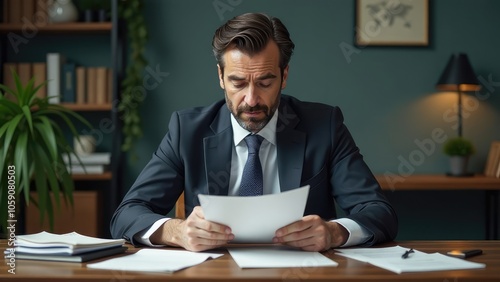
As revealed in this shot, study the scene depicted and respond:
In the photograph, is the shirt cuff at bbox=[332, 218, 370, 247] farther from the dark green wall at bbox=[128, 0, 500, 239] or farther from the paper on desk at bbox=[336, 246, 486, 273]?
the dark green wall at bbox=[128, 0, 500, 239]

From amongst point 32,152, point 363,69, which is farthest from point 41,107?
point 363,69

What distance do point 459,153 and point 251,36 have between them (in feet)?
8.18

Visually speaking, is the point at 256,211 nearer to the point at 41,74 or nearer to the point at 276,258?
the point at 276,258

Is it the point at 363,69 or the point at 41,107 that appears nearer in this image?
the point at 41,107

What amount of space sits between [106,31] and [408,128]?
2010 millimetres

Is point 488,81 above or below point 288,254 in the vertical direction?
above

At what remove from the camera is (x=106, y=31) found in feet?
14.0

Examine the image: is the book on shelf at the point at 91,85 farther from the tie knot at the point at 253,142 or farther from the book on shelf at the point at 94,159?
the tie knot at the point at 253,142

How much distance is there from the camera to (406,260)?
5.04ft

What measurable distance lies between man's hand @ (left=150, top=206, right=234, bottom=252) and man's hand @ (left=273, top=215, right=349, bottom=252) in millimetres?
127

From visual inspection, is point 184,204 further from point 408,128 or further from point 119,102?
point 408,128

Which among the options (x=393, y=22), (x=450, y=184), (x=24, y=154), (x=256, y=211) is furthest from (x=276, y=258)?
(x=393, y=22)

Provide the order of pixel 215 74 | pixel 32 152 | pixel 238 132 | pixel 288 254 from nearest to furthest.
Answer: pixel 288 254 → pixel 238 132 → pixel 32 152 → pixel 215 74

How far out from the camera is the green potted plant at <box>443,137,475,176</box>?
13.7 ft
